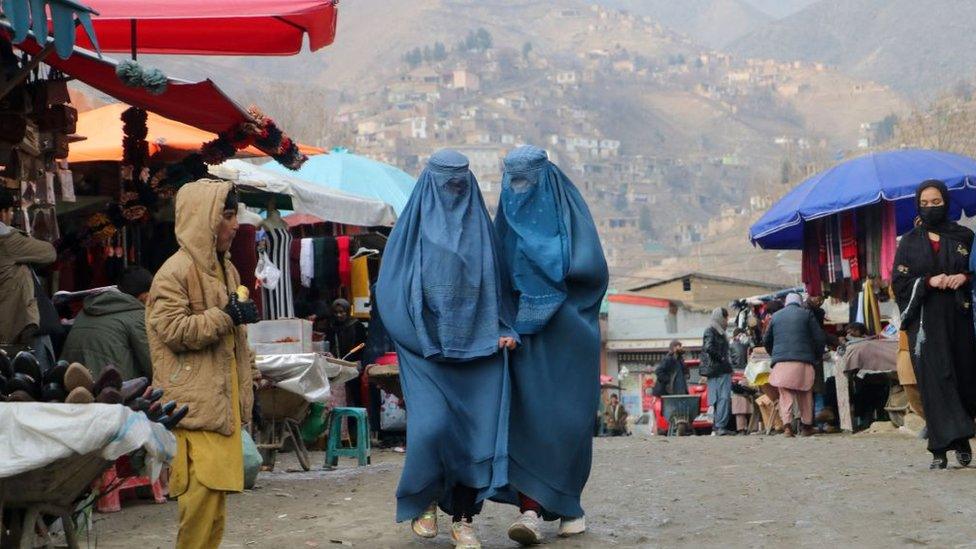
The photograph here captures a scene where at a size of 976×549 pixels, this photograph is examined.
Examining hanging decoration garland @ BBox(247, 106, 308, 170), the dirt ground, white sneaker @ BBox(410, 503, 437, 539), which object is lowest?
the dirt ground

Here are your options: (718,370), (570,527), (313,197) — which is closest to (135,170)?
(313,197)

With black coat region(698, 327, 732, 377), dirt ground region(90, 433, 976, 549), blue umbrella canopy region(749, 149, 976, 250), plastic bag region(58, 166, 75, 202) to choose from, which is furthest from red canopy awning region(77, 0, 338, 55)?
black coat region(698, 327, 732, 377)

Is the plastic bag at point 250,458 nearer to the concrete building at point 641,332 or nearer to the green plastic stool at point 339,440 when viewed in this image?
the green plastic stool at point 339,440

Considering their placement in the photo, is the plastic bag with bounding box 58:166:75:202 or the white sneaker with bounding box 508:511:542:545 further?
the plastic bag with bounding box 58:166:75:202

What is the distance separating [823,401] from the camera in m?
17.0

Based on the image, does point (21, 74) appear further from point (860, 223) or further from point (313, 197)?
point (860, 223)

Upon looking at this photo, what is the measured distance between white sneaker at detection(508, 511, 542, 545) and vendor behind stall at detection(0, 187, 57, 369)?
2518 mm

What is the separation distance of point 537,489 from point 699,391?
21.7 meters

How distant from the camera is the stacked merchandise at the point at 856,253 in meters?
15.8

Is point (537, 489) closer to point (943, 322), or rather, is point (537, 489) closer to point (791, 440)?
point (943, 322)

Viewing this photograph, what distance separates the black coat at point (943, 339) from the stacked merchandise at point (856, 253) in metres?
6.11

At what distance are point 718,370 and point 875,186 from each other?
16.9 ft

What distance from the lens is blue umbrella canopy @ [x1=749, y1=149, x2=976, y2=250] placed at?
14.9 metres

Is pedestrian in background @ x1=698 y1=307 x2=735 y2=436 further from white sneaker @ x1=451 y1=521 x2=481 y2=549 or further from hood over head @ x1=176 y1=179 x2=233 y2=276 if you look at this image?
hood over head @ x1=176 y1=179 x2=233 y2=276
